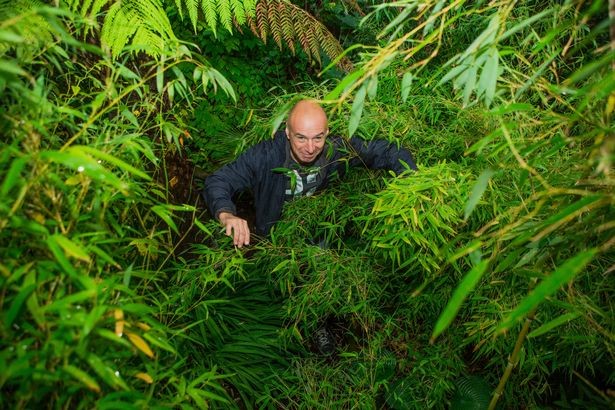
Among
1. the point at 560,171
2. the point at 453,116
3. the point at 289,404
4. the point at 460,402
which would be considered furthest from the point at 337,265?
the point at 453,116

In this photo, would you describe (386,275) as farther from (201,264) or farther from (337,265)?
(201,264)

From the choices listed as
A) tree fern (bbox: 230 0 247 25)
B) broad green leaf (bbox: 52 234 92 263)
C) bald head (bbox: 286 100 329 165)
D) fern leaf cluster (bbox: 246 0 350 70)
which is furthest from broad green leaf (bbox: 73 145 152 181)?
fern leaf cluster (bbox: 246 0 350 70)

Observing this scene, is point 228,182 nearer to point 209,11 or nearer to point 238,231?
point 238,231

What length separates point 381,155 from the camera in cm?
231

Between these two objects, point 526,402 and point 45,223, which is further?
point 526,402

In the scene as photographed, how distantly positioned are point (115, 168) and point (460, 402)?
166 centimetres

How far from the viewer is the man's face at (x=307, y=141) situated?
228 centimetres

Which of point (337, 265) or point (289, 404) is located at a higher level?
point (337, 265)

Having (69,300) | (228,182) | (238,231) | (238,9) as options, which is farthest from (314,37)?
(69,300)

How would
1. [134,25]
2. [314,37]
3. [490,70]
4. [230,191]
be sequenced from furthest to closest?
[314,37] → [230,191] → [134,25] → [490,70]

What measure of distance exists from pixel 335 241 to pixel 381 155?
474mm

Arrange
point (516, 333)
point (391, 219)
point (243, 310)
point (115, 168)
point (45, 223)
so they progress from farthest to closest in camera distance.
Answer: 1. point (243, 310)
2. point (516, 333)
3. point (391, 219)
4. point (115, 168)
5. point (45, 223)

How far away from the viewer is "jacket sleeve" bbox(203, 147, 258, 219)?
2279mm

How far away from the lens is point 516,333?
5.98 ft
